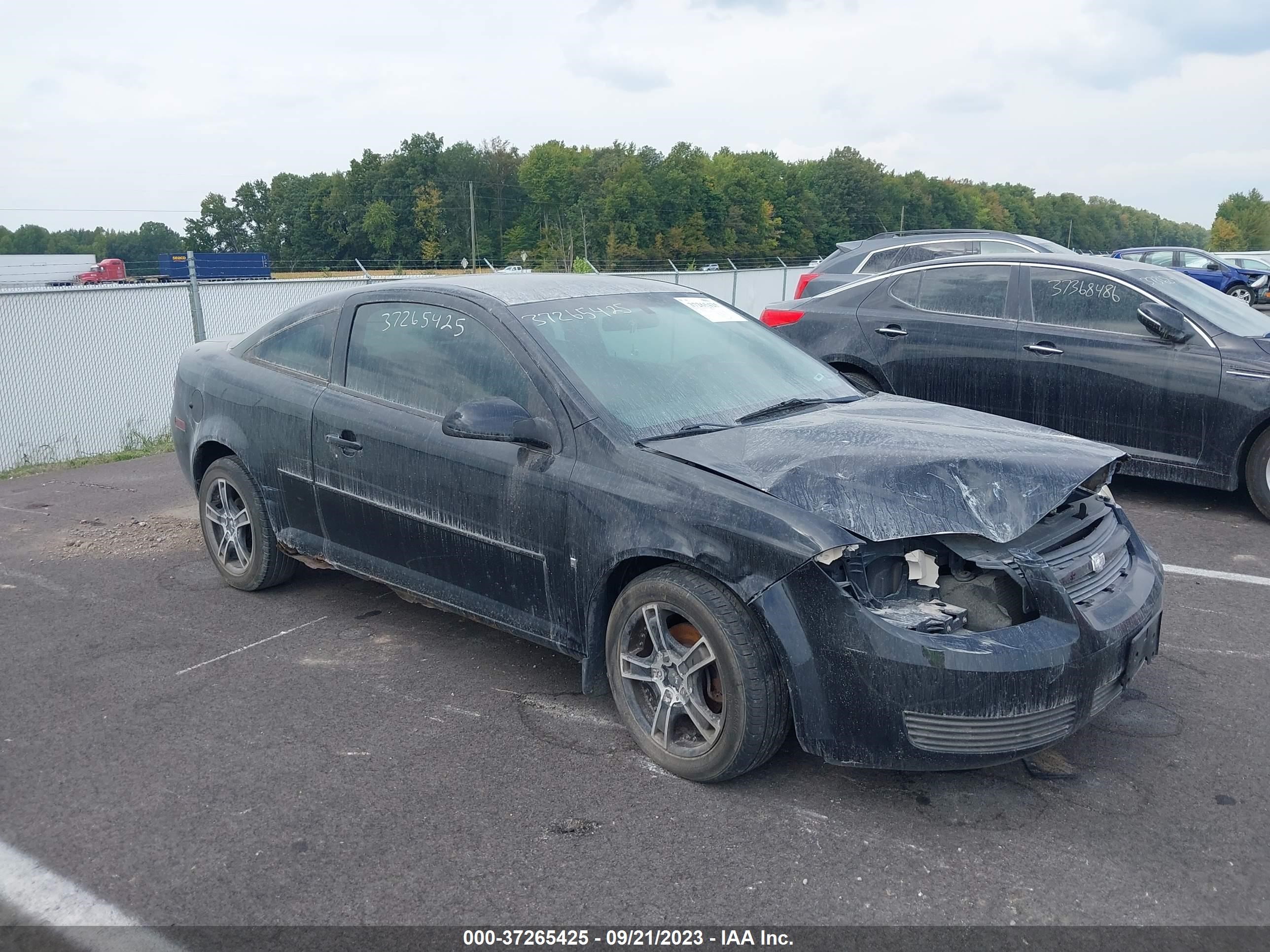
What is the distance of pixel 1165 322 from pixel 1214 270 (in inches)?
976

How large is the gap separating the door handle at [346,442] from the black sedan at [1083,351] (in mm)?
2539

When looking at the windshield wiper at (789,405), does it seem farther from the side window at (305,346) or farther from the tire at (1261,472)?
the tire at (1261,472)

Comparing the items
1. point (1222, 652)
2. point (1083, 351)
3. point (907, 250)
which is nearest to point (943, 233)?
point (907, 250)

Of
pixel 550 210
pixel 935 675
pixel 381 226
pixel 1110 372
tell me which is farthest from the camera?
pixel 550 210

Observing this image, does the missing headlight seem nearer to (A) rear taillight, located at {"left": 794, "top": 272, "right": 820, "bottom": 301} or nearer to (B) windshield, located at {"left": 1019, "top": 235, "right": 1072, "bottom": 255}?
(A) rear taillight, located at {"left": 794, "top": 272, "right": 820, "bottom": 301}

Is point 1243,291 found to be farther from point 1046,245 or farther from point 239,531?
point 239,531

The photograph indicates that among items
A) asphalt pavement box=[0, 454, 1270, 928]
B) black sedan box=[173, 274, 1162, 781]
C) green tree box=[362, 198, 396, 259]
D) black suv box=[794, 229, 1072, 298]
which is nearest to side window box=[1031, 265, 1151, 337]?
asphalt pavement box=[0, 454, 1270, 928]

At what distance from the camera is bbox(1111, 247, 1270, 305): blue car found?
1057 inches

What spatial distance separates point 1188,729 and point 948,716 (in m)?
1.33

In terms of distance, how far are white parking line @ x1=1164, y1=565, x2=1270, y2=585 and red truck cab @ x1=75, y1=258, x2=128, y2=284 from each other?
1209 inches

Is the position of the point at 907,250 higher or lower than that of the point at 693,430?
higher

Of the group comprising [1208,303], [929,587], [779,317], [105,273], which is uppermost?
[105,273]

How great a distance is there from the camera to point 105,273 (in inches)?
1439

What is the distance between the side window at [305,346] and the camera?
4.93 meters
